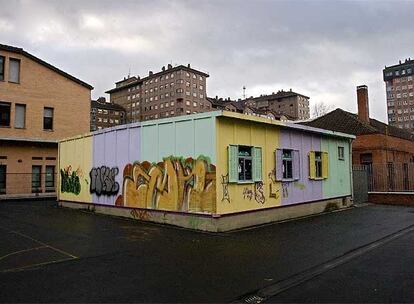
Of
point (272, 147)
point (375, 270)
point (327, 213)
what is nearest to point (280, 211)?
point (272, 147)

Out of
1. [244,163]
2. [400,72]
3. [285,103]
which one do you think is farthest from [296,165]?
[400,72]

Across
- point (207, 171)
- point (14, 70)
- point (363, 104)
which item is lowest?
point (207, 171)

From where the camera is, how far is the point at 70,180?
20.9m

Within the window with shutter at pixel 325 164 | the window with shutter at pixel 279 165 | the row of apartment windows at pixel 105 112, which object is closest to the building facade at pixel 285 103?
the row of apartment windows at pixel 105 112

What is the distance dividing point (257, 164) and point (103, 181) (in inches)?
298

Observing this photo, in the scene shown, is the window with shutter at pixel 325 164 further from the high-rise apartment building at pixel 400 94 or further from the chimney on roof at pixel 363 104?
the high-rise apartment building at pixel 400 94

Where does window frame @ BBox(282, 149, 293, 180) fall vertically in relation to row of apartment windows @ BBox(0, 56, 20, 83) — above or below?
below

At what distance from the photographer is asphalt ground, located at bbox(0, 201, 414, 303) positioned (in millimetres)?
6225

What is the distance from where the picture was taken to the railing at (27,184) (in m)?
27.2

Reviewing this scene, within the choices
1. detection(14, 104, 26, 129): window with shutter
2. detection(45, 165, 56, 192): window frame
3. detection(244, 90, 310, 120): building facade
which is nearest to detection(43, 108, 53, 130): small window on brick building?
detection(14, 104, 26, 129): window with shutter

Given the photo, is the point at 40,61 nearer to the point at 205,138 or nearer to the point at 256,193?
the point at 205,138

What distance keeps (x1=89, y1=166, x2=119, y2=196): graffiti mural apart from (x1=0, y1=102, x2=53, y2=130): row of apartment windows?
1343cm

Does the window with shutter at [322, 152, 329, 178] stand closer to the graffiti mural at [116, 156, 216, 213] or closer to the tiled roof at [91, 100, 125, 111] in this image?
the graffiti mural at [116, 156, 216, 213]

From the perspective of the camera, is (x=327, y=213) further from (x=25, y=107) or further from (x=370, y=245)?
(x=25, y=107)
